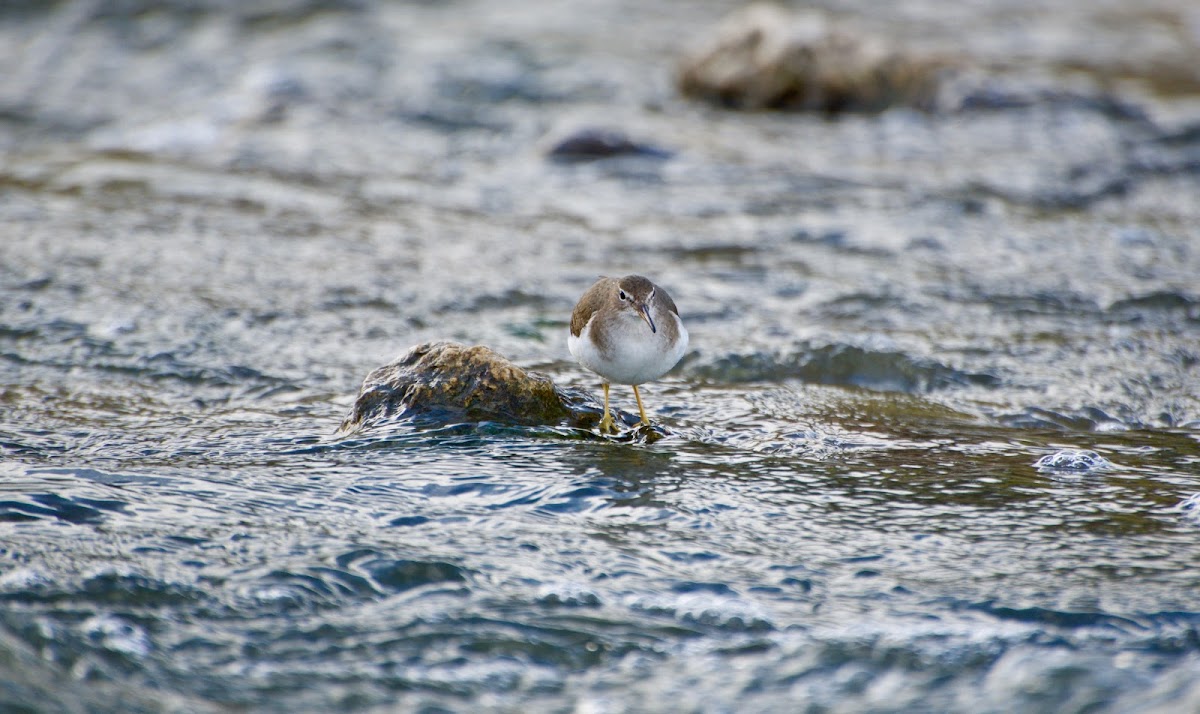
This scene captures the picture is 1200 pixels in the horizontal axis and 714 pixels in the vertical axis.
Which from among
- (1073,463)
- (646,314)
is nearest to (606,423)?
(646,314)

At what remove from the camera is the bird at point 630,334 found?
15.7 feet

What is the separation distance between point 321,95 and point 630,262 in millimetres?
6111

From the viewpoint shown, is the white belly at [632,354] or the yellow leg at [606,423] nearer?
the white belly at [632,354]

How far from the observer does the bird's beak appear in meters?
4.77

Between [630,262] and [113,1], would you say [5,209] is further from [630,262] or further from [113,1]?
[113,1]

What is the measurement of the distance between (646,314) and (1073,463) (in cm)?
190

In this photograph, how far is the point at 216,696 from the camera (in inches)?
128

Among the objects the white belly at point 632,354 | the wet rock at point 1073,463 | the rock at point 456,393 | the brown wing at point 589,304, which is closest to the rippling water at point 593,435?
the wet rock at point 1073,463

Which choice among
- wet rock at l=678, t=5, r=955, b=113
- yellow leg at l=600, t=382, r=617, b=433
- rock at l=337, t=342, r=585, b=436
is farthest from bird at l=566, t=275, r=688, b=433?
wet rock at l=678, t=5, r=955, b=113

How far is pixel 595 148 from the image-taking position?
1103 cm

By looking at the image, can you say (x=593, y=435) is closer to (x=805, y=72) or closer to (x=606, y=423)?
(x=606, y=423)

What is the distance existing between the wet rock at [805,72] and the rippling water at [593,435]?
0.45m

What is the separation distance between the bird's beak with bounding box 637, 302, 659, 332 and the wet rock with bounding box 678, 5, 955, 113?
329 inches

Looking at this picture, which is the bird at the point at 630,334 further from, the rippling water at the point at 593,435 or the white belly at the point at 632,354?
the rippling water at the point at 593,435
